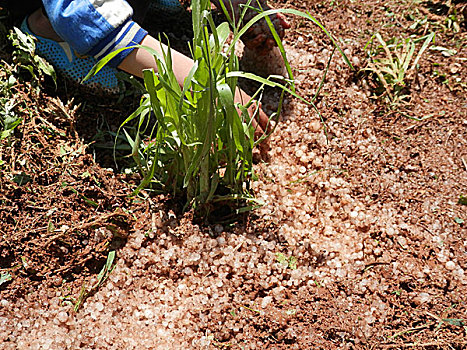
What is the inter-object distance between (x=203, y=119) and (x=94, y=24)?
0.52 m

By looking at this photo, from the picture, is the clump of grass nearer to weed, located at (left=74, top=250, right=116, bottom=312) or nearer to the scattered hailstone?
the scattered hailstone

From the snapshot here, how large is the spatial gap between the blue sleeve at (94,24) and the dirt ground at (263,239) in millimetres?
226

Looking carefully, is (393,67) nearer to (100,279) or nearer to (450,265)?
(450,265)

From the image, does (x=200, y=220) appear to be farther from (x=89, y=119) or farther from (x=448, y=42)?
(x=448, y=42)

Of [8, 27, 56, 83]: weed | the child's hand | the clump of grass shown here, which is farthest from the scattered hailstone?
[8, 27, 56, 83]: weed

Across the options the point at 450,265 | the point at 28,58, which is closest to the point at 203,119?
the point at 28,58

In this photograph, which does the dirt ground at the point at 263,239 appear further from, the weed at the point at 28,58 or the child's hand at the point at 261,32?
the child's hand at the point at 261,32

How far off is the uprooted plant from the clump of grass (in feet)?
2.02

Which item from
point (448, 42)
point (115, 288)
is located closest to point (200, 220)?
point (115, 288)

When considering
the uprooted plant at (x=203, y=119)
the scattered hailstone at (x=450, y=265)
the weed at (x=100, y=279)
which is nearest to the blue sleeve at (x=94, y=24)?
the uprooted plant at (x=203, y=119)

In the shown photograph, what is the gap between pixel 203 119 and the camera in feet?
3.90

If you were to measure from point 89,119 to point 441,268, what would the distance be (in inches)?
49.7

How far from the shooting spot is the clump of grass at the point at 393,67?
171 centimetres

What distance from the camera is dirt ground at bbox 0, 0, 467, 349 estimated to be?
125 cm
